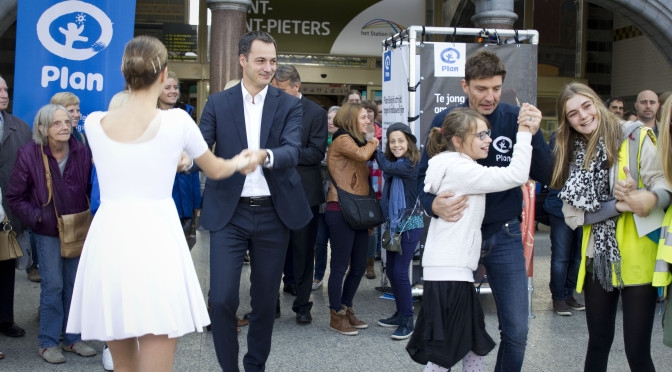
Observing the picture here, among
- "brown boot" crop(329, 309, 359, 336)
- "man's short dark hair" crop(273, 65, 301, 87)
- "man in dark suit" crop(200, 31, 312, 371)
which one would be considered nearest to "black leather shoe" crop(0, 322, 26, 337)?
"brown boot" crop(329, 309, 359, 336)

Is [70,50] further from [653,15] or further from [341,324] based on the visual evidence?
[653,15]

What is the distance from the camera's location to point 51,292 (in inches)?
207

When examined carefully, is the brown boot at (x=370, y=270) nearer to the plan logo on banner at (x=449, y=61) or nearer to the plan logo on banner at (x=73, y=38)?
the plan logo on banner at (x=449, y=61)

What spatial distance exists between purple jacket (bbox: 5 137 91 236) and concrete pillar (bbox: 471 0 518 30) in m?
6.42

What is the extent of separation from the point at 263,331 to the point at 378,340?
174 cm

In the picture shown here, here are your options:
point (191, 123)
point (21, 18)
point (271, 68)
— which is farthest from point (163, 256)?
point (21, 18)

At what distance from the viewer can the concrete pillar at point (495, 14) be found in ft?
32.9

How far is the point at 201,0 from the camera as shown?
12906 mm

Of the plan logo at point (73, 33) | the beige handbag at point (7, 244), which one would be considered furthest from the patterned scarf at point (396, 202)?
the beige handbag at point (7, 244)

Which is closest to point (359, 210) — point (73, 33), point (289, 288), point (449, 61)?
point (449, 61)

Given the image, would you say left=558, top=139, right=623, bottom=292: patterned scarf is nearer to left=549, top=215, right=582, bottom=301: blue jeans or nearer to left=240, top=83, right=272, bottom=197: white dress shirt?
left=240, top=83, right=272, bottom=197: white dress shirt

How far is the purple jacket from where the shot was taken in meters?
5.22

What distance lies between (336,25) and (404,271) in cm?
821

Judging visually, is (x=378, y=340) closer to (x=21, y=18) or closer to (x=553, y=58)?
(x=21, y=18)
